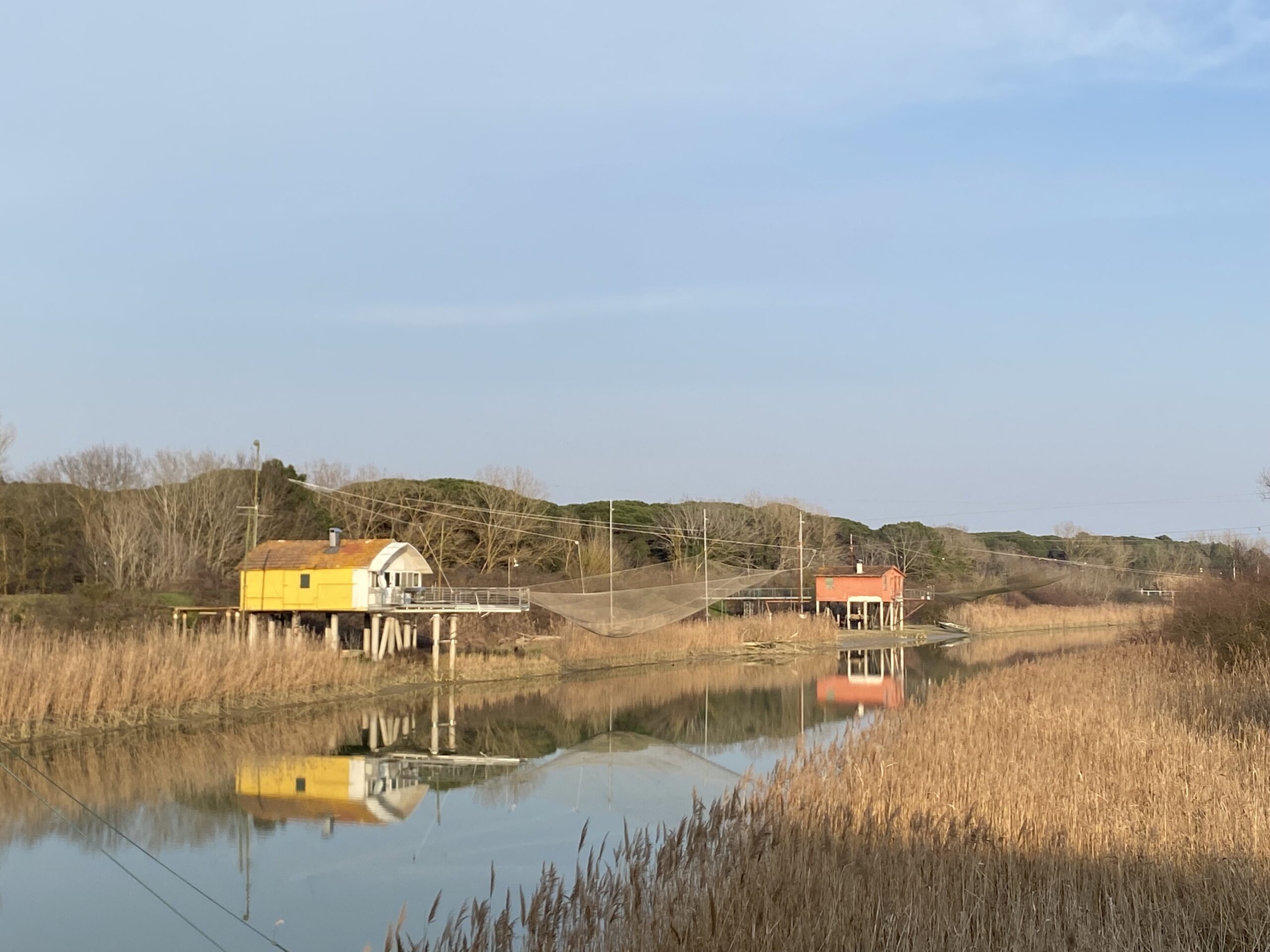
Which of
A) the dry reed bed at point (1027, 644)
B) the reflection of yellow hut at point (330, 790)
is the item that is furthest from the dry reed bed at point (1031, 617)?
the reflection of yellow hut at point (330, 790)

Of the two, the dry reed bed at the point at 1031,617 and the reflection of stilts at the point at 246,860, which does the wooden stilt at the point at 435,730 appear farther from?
the dry reed bed at the point at 1031,617

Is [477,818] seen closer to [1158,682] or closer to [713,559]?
[1158,682]

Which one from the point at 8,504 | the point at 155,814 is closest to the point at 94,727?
the point at 155,814

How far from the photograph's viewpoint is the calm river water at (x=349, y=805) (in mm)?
9344

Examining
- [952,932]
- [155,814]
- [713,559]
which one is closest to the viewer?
[952,932]

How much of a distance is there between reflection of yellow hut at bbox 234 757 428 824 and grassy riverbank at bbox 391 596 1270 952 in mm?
3759

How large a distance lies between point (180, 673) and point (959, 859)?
15645mm

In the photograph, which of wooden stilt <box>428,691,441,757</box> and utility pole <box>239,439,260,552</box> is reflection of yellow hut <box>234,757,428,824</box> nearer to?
wooden stilt <box>428,691,441,757</box>

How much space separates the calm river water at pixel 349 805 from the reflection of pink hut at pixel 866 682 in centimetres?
36

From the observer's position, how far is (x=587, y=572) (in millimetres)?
43438

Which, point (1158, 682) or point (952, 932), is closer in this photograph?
point (952, 932)

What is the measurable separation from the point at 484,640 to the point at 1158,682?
61.2 feet

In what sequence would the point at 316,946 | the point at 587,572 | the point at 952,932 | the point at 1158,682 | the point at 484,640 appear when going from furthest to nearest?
the point at 587,572, the point at 484,640, the point at 1158,682, the point at 316,946, the point at 952,932

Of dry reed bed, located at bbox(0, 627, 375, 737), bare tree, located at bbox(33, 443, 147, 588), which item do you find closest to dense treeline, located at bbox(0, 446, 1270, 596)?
bare tree, located at bbox(33, 443, 147, 588)
